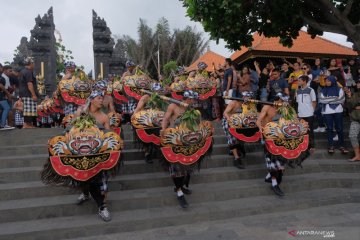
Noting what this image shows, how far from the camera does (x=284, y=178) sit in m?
6.61

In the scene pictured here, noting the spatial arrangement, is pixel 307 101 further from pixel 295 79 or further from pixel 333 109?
pixel 295 79

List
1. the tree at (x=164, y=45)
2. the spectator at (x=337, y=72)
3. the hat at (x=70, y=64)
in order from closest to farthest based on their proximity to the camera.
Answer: the hat at (x=70, y=64) → the spectator at (x=337, y=72) → the tree at (x=164, y=45)

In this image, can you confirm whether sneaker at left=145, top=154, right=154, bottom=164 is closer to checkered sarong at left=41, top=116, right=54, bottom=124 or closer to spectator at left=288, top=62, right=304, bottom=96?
spectator at left=288, top=62, right=304, bottom=96

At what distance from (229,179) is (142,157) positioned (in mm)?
1823

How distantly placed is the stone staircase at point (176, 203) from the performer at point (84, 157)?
49 centimetres

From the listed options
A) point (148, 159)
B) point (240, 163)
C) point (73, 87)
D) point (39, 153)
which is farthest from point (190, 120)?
point (73, 87)

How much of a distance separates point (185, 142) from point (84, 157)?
151 cm

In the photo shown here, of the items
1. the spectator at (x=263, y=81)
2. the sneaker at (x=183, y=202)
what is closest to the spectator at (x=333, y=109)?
the spectator at (x=263, y=81)

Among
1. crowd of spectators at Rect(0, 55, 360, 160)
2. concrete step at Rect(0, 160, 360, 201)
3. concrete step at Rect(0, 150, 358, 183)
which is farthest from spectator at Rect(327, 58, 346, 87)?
concrete step at Rect(0, 160, 360, 201)

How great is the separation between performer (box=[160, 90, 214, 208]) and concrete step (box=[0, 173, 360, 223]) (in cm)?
46

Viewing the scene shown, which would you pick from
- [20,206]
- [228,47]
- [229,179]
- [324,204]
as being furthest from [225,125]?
[20,206]

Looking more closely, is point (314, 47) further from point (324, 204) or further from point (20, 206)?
point (20, 206)

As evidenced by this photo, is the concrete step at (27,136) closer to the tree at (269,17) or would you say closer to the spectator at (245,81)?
the spectator at (245,81)

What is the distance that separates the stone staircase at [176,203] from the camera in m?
4.62
